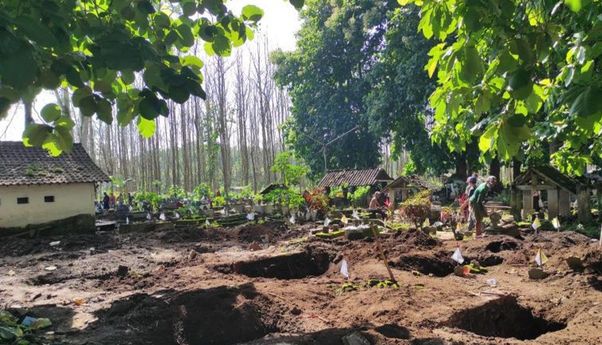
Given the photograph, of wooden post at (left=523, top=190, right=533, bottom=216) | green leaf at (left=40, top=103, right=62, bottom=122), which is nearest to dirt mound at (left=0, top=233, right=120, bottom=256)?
green leaf at (left=40, top=103, right=62, bottom=122)

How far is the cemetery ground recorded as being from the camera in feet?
17.1

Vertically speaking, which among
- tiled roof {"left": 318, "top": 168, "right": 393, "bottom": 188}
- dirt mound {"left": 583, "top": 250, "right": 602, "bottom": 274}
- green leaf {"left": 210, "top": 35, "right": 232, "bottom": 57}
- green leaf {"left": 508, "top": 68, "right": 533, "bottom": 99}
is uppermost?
green leaf {"left": 210, "top": 35, "right": 232, "bottom": 57}

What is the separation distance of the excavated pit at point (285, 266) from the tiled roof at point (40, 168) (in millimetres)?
12511

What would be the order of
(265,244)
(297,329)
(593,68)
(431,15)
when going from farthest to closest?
(265,244), (297,329), (431,15), (593,68)

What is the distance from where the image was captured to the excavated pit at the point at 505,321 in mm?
5836

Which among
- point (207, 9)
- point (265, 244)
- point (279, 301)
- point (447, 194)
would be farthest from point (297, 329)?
point (447, 194)

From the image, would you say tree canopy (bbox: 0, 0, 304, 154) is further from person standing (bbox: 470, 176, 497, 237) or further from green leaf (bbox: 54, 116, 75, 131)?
person standing (bbox: 470, 176, 497, 237)

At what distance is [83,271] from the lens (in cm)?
1063

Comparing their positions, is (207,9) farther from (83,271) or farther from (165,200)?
(165,200)

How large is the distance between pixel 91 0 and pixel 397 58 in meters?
26.1

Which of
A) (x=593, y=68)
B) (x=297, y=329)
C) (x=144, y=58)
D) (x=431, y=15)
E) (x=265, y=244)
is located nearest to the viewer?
(x=593, y=68)

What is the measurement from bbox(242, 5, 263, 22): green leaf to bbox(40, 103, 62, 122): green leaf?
1316mm

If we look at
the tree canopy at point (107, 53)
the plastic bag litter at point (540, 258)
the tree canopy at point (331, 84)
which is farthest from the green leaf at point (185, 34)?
the tree canopy at point (331, 84)

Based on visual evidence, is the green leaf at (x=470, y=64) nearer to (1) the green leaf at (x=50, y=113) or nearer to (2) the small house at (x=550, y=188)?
(1) the green leaf at (x=50, y=113)
